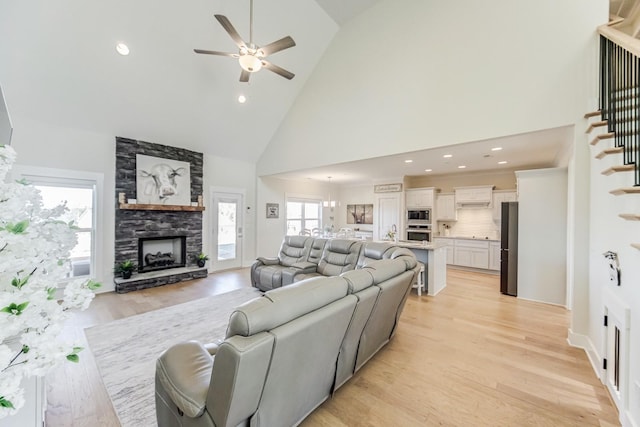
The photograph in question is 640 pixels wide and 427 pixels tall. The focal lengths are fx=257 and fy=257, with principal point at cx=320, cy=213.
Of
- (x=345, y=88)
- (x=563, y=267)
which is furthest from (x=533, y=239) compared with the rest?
(x=345, y=88)

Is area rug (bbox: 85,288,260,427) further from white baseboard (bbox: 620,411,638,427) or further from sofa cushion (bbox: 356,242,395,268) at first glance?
white baseboard (bbox: 620,411,638,427)

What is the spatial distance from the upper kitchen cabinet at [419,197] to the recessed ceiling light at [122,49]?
7117 mm

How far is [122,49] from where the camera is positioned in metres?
3.99

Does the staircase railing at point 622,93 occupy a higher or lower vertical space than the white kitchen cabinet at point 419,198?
higher

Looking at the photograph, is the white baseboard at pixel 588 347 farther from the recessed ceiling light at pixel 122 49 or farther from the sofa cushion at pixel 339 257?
the recessed ceiling light at pixel 122 49

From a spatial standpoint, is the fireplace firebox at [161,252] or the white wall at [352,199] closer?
the fireplace firebox at [161,252]

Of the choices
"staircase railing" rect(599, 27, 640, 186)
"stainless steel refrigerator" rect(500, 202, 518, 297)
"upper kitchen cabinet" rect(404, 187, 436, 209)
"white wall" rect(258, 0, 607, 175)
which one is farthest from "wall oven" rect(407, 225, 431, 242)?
"staircase railing" rect(599, 27, 640, 186)

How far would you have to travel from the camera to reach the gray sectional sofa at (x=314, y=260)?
13.6 ft

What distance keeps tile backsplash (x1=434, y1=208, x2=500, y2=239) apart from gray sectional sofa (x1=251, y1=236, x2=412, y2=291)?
439cm

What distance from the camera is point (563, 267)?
424 cm

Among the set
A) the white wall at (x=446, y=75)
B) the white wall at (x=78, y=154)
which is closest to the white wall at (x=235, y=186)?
the white wall at (x=78, y=154)

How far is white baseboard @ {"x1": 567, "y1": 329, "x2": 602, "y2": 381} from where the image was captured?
8.23 ft

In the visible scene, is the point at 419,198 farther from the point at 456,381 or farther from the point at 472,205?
the point at 456,381

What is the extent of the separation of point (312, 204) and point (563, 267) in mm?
6717
